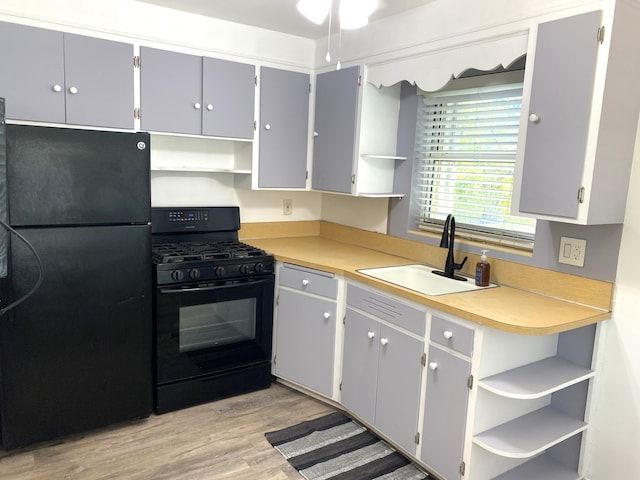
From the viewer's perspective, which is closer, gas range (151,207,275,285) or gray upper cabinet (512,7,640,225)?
gray upper cabinet (512,7,640,225)

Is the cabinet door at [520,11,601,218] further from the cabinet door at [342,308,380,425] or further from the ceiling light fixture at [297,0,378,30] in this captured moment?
the cabinet door at [342,308,380,425]

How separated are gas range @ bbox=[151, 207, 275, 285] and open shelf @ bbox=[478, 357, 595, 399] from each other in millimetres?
1537

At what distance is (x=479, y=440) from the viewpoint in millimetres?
2049

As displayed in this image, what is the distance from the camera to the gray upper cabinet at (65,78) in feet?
8.14

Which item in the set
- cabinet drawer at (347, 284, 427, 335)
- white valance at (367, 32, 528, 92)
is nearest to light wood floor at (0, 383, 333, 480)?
cabinet drawer at (347, 284, 427, 335)

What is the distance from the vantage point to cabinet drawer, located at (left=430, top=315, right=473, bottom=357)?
206cm

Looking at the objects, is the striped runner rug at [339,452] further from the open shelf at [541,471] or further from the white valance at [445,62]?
the white valance at [445,62]

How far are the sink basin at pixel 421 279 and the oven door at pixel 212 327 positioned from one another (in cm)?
75

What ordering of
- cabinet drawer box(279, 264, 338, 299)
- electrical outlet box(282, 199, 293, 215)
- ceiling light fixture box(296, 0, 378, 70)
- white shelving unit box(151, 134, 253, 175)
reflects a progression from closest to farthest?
ceiling light fixture box(296, 0, 378, 70) → cabinet drawer box(279, 264, 338, 299) → white shelving unit box(151, 134, 253, 175) → electrical outlet box(282, 199, 293, 215)

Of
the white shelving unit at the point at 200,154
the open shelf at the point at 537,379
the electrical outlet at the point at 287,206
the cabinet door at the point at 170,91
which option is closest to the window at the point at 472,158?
the open shelf at the point at 537,379

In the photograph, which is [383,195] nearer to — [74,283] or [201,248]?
[201,248]

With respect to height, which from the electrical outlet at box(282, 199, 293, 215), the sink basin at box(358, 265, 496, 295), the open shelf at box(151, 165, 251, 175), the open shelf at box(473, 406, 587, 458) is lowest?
the open shelf at box(473, 406, 587, 458)

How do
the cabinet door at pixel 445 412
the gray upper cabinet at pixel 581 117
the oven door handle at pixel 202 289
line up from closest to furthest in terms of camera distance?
the gray upper cabinet at pixel 581 117, the cabinet door at pixel 445 412, the oven door handle at pixel 202 289

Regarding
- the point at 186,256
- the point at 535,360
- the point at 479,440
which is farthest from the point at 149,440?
the point at 535,360
